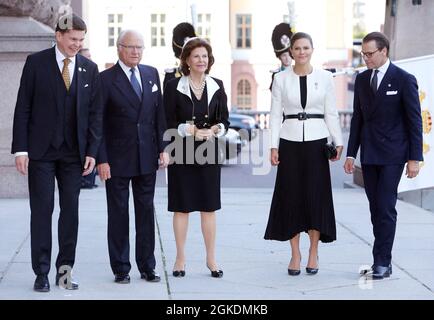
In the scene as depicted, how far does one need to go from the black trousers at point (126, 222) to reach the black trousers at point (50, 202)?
400mm

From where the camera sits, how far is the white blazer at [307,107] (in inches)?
339

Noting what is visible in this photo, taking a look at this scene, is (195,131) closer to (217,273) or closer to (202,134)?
(202,134)

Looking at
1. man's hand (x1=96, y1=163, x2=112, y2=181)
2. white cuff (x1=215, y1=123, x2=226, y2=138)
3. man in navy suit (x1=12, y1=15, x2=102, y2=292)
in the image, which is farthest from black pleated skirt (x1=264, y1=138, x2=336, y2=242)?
man in navy suit (x1=12, y1=15, x2=102, y2=292)

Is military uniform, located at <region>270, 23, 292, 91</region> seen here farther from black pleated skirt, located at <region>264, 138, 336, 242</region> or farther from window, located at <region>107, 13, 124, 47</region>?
window, located at <region>107, 13, 124, 47</region>

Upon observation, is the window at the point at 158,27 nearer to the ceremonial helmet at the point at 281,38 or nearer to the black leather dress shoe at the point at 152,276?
the ceremonial helmet at the point at 281,38

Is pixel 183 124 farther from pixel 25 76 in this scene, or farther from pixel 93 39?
pixel 93 39

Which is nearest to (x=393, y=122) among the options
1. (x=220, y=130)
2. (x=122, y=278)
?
(x=220, y=130)

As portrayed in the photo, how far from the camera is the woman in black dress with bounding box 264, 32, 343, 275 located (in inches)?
339

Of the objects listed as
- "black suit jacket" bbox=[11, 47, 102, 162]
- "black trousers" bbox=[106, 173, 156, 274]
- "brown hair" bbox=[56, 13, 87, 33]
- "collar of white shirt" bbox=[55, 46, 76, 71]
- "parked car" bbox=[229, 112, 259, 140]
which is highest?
"brown hair" bbox=[56, 13, 87, 33]

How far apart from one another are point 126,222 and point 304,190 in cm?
144

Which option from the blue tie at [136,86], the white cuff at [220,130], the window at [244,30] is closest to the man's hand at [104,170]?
the blue tie at [136,86]

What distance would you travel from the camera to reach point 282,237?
880cm

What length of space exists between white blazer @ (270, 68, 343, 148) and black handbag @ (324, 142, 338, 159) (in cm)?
7
